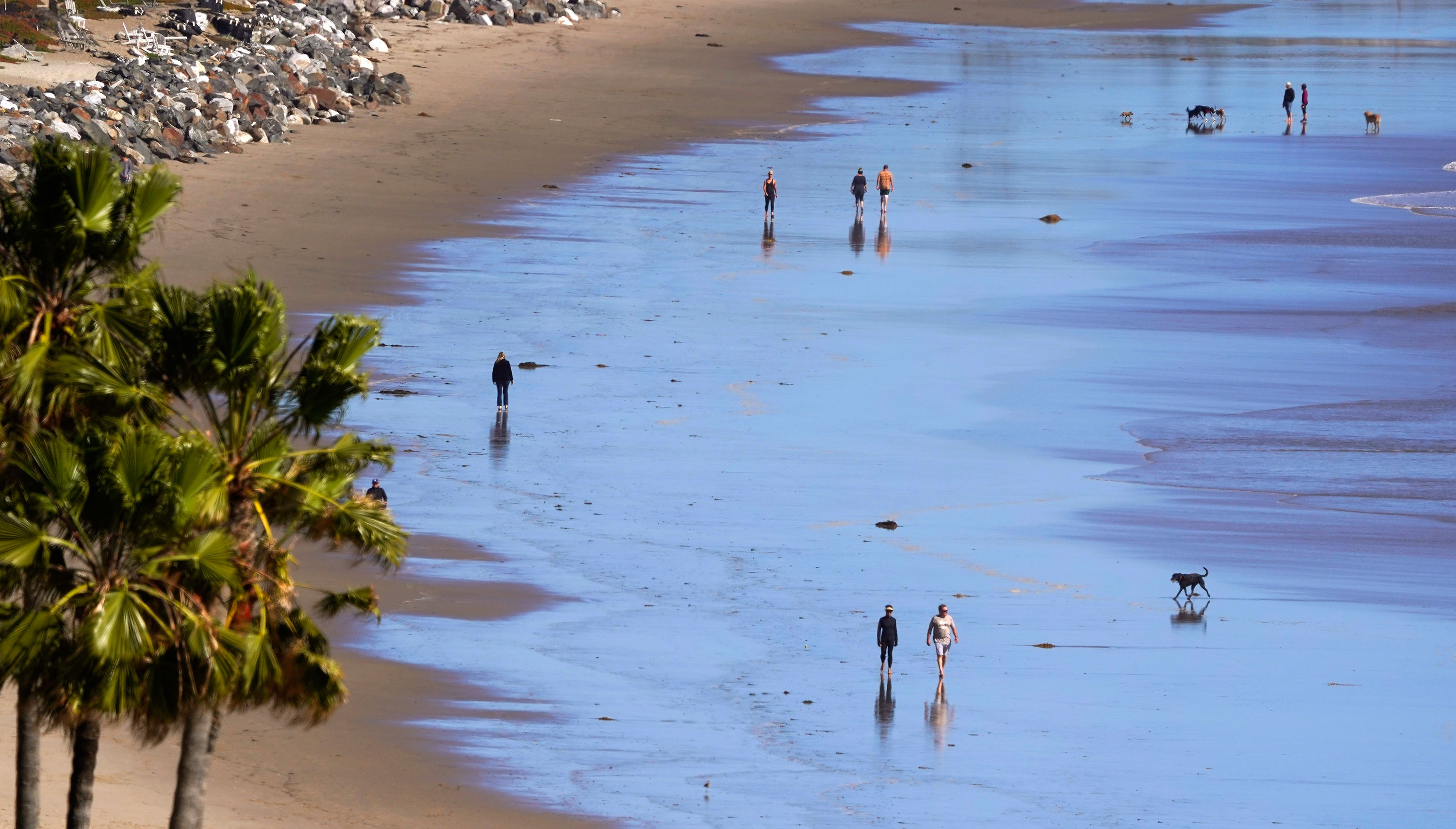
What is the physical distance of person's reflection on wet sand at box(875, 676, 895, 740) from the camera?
17.6 m

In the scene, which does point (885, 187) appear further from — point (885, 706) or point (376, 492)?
point (885, 706)

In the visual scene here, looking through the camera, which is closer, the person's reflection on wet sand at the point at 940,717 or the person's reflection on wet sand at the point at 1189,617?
the person's reflection on wet sand at the point at 940,717

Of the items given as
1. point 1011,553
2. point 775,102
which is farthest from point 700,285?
point 775,102

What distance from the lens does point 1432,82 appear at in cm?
6681

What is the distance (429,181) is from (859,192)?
826 cm

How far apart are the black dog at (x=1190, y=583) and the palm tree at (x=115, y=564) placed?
41.1ft

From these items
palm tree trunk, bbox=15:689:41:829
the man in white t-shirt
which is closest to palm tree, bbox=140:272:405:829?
palm tree trunk, bbox=15:689:41:829

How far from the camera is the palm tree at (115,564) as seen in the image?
10031 millimetres

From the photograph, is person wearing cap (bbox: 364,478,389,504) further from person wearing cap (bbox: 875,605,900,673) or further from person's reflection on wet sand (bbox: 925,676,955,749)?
person's reflection on wet sand (bbox: 925,676,955,749)

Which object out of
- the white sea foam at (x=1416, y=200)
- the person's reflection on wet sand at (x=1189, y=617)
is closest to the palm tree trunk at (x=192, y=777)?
the person's reflection on wet sand at (x=1189, y=617)

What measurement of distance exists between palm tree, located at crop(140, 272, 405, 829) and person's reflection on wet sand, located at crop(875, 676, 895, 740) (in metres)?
7.21

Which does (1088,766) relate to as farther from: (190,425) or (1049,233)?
(1049,233)

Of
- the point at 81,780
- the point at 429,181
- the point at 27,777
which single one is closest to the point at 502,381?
the point at 27,777

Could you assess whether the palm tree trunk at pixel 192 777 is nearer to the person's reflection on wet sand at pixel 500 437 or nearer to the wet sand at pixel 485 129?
the wet sand at pixel 485 129
